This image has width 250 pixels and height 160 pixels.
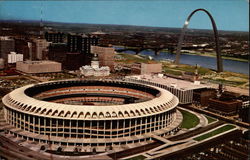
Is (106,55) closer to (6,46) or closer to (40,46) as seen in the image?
(40,46)

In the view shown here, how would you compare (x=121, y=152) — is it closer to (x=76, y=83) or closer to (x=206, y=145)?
(x=206, y=145)

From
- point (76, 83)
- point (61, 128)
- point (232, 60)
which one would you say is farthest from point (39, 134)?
point (232, 60)

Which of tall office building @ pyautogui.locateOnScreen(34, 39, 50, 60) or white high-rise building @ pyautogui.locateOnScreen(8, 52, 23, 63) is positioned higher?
tall office building @ pyautogui.locateOnScreen(34, 39, 50, 60)

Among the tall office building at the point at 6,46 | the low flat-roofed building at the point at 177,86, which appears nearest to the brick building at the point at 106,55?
the low flat-roofed building at the point at 177,86

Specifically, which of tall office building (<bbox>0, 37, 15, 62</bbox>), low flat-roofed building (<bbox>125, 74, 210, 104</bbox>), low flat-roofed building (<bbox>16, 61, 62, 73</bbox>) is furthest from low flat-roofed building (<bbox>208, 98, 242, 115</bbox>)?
tall office building (<bbox>0, 37, 15, 62</bbox>)

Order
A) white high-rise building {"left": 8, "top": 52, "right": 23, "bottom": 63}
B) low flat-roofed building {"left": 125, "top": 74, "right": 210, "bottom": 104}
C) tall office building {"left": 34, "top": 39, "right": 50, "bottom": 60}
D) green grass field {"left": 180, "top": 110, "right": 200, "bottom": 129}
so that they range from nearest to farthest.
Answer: green grass field {"left": 180, "top": 110, "right": 200, "bottom": 129}
low flat-roofed building {"left": 125, "top": 74, "right": 210, "bottom": 104}
white high-rise building {"left": 8, "top": 52, "right": 23, "bottom": 63}
tall office building {"left": 34, "top": 39, "right": 50, "bottom": 60}

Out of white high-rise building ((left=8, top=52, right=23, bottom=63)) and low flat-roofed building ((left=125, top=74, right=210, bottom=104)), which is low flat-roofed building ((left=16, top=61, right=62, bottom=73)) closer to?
white high-rise building ((left=8, top=52, right=23, bottom=63))
